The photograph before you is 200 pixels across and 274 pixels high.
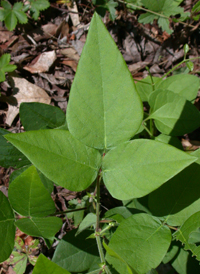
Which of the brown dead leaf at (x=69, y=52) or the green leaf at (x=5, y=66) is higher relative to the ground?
the brown dead leaf at (x=69, y=52)

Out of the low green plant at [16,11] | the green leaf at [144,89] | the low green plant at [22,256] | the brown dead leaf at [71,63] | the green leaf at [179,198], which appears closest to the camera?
the green leaf at [179,198]

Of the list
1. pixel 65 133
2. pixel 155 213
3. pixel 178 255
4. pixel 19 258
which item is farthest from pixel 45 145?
pixel 19 258

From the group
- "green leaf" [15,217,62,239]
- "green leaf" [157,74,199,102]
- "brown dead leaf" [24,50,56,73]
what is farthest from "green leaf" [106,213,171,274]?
"brown dead leaf" [24,50,56,73]

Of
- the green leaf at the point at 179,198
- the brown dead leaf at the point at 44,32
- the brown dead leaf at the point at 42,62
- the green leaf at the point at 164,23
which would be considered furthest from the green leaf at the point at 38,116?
the brown dead leaf at the point at 44,32

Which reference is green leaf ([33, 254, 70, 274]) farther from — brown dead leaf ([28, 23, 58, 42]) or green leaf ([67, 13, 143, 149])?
brown dead leaf ([28, 23, 58, 42])

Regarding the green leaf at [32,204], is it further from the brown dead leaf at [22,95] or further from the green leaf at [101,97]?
the brown dead leaf at [22,95]

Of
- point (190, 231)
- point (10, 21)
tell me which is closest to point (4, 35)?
point (10, 21)

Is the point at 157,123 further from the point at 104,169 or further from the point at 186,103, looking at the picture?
the point at 104,169
